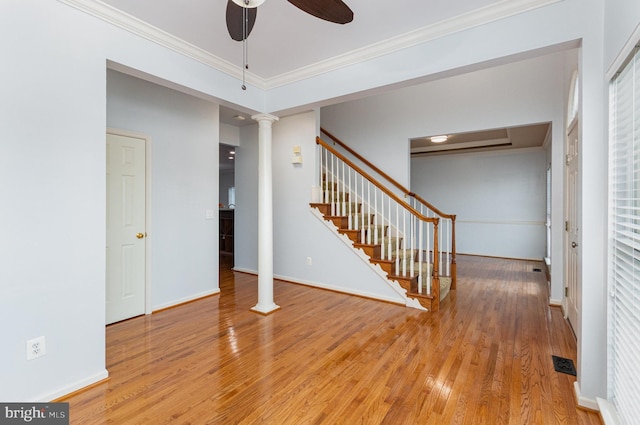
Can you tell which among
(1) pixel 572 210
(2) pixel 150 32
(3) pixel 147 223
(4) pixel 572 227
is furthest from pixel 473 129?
(3) pixel 147 223

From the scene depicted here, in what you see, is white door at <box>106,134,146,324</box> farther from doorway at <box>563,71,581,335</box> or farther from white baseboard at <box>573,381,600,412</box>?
doorway at <box>563,71,581,335</box>

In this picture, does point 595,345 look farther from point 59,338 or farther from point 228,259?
point 228,259

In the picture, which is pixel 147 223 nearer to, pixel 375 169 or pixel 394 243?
pixel 394 243

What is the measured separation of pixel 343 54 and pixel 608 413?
127 inches

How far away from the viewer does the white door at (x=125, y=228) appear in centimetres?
321

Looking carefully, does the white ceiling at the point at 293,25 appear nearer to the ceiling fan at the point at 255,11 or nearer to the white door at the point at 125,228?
the ceiling fan at the point at 255,11

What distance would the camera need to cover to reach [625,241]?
1.57 meters

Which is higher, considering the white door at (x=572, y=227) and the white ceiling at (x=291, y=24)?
the white ceiling at (x=291, y=24)

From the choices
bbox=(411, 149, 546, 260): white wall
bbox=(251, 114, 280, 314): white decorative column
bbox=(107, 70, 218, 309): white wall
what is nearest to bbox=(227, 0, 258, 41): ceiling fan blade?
bbox=(251, 114, 280, 314): white decorative column

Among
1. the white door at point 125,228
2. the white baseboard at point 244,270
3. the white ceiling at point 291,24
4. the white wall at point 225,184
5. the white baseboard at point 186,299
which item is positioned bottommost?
the white baseboard at point 186,299

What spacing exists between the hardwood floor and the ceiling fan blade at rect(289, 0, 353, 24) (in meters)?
2.42

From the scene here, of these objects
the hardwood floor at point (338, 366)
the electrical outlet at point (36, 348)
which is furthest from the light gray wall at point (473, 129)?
the electrical outlet at point (36, 348)

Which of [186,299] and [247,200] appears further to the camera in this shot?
[247,200]

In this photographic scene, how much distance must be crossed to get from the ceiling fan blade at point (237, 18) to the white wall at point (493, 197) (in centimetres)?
689
